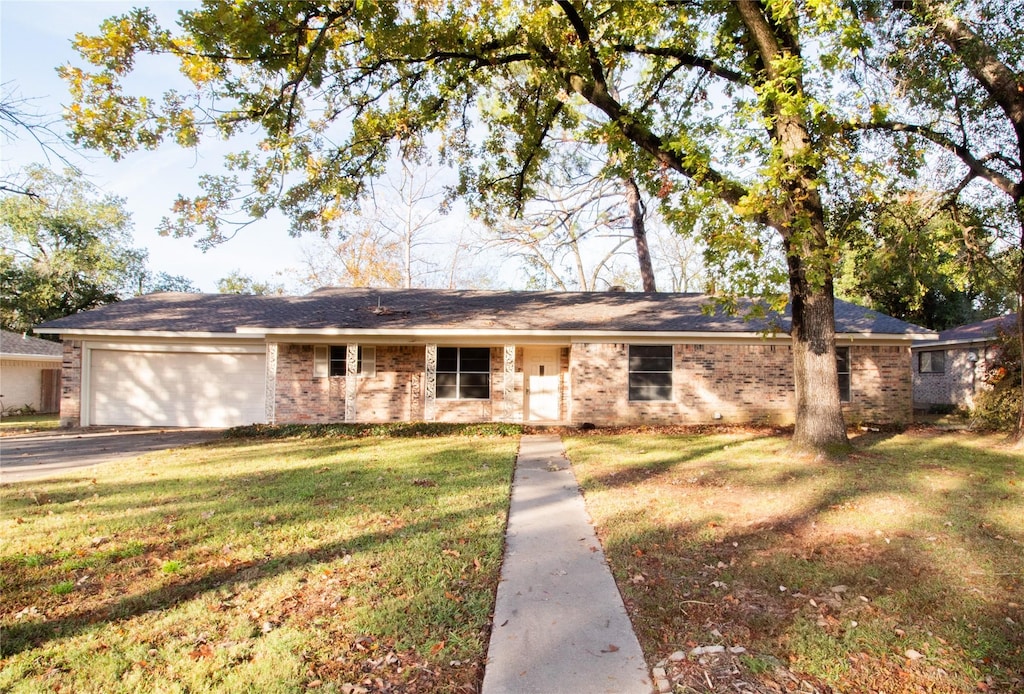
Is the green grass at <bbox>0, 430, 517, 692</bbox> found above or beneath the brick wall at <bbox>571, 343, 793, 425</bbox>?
beneath

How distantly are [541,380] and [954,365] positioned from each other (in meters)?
16.1

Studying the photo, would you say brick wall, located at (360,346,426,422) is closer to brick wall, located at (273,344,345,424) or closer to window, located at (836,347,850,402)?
brick wall, located at (273,344,345,424)

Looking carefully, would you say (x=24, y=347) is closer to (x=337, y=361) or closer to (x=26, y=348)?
(x=26, y=348)

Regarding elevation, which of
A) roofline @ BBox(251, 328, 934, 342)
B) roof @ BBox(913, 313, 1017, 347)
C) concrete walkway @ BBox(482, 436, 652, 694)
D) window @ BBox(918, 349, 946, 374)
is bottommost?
concrete walkway @ BBox(482, 436, 652, 694)

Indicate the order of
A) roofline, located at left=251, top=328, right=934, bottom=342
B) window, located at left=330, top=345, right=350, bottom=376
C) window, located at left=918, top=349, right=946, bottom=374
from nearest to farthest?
1. roofline, located at left=251, top=328, right=934, bottom=342
2. window, located at left=330, top=345, right=350, bottom=376
3. window, located at left=918, top=349, right=946, bottom=374

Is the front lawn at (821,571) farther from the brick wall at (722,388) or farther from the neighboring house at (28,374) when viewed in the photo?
the neighboring house at (28,374)

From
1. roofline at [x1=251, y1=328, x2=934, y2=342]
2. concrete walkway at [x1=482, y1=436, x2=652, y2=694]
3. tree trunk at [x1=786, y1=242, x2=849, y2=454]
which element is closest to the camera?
concrete walkway at [x1=482, y1=436, x2=652, y2=694]

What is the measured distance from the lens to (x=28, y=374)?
19.9 m

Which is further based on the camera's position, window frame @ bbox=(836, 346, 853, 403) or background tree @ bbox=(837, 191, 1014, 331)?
window frame @ bbox=(836, 346, 853, 403)

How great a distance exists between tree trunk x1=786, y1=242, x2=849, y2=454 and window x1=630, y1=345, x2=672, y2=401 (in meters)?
5.51

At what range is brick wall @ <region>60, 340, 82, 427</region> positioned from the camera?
14.7 metres

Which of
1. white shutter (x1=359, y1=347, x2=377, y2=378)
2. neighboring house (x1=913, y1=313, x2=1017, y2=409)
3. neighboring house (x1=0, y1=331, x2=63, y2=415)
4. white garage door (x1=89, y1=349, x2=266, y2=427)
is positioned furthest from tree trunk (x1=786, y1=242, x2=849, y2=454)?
neighboring house (x1=0, y1=331, x2=63, y2=415)

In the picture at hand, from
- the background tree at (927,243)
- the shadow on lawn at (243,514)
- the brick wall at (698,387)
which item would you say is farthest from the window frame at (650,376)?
the shadow on lawn at (243,514)

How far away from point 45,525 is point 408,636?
4.56 metres
